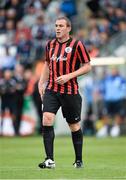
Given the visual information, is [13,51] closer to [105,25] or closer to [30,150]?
[105,25]

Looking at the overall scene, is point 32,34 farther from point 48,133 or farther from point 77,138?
point 48,133

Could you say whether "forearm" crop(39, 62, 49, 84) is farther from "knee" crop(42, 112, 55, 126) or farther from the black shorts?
"knee" crop(42, 112, 55, 126)

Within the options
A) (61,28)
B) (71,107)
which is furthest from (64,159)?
(61,28)

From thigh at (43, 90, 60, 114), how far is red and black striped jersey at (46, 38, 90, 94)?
0.09 metres

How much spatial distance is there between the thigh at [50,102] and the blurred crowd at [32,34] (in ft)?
40.7

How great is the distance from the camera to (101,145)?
63.6 feet

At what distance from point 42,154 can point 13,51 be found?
976 centimetres

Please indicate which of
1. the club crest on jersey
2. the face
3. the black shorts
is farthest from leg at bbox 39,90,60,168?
the face

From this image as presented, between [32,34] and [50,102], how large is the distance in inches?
594

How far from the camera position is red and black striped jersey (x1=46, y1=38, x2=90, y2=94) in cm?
1164

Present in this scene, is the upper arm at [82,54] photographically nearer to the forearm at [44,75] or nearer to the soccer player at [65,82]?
the soccer player at [65,82]

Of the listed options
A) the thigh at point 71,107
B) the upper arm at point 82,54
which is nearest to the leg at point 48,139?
the thigh at point 71,107

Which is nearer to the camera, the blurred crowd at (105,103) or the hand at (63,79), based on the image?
the hand at (63,79)

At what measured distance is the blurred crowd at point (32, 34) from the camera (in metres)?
24.3
